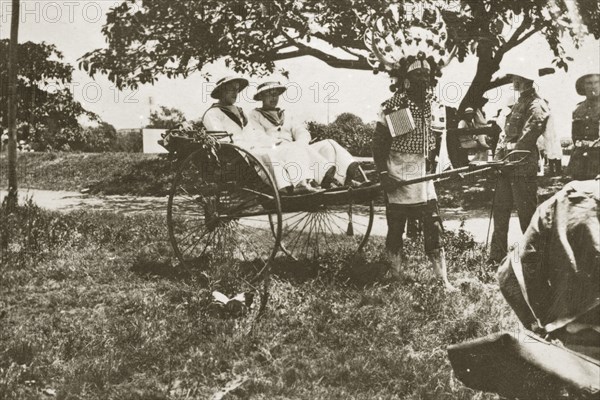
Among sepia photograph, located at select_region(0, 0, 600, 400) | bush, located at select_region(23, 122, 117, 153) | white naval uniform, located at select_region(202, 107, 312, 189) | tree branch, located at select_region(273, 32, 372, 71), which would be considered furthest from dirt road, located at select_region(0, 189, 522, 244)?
bush, located at select_region(23, 122, 117, 153)

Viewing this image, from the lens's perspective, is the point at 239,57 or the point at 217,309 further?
the point at 239,57

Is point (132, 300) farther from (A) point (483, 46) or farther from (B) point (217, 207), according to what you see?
(A) point (483, 46)

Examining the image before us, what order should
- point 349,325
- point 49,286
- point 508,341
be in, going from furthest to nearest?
1. point 49,286
2. point 349,325
3. point 508,341

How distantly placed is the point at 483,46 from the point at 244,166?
642 centimetres

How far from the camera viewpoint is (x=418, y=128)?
5.57 m

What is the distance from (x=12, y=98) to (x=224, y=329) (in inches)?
167

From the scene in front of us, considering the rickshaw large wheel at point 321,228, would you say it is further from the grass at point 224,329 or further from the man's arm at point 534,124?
the man's arm at point 534,124

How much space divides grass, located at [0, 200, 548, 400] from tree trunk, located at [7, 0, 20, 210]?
786mm

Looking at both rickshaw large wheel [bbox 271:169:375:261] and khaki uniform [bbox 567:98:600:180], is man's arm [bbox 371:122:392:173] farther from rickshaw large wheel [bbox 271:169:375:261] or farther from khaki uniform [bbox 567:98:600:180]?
khaki uniform [bbox 567:98:600:180]

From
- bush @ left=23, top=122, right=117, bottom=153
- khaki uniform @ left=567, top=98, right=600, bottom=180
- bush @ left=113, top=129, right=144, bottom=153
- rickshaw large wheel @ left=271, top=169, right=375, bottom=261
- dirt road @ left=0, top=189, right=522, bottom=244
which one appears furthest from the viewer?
bush @ left=113, top=129, right=144, bottom=153

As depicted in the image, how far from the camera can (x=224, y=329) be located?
4312 millimetres

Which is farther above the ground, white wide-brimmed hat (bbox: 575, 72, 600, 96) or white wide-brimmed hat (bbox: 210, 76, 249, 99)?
white wide-brimmed hat (bbox: 210, 76, 249, 99)

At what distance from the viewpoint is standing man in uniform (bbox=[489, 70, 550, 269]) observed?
20.8 ft

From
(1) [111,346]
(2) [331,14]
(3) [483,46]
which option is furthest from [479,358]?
(2) [331,14]
